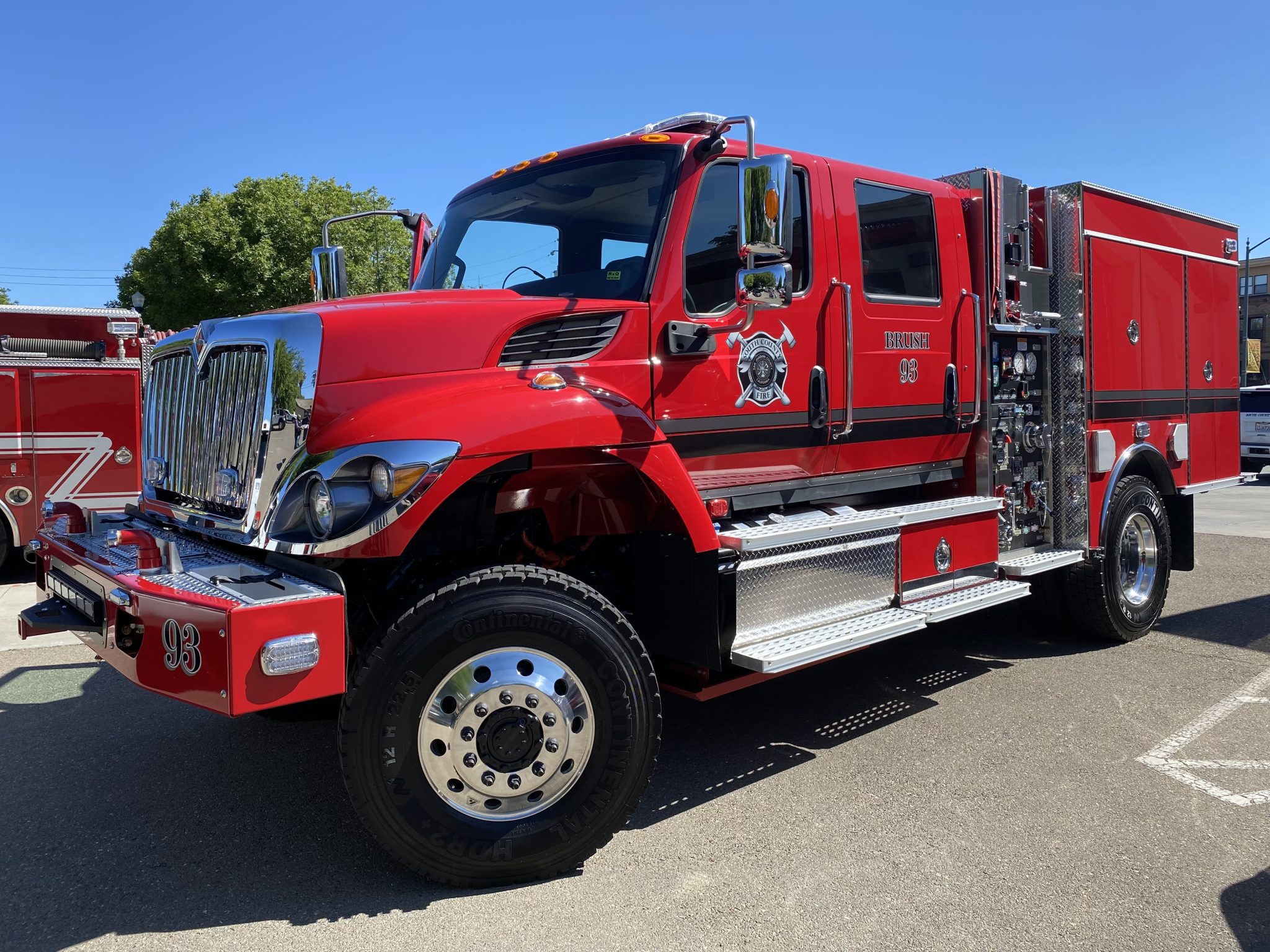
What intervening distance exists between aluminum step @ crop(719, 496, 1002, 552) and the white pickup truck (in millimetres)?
17589

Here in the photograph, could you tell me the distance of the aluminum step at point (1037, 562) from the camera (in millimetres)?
5301

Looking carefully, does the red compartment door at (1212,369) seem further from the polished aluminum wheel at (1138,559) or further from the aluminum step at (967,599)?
the aluminum step at (967,599)

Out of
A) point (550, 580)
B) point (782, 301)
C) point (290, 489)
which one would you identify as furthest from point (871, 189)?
point (290, 489)

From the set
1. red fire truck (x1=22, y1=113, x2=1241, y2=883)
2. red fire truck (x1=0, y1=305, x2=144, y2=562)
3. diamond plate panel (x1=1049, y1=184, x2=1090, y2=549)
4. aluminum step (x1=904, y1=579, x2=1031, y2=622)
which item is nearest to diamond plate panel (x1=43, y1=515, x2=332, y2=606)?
red fire truck (x1=22, y1=113, x2=1241, y2=883)

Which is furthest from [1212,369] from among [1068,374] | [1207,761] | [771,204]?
[771,204]

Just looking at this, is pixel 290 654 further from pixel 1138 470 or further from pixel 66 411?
pixel 66 411

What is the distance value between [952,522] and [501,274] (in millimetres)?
2582

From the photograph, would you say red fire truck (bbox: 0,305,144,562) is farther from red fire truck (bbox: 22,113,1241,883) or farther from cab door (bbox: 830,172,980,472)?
cab door (bbox: 830,172,980,472)

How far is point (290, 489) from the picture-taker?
10.0 ft

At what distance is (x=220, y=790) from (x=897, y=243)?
395 cm

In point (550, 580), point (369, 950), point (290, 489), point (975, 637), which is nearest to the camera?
point (369, 950)

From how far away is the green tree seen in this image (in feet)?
79.6

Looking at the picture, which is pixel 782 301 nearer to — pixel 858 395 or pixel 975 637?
pixel 858 395

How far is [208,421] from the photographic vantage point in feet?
11.7
